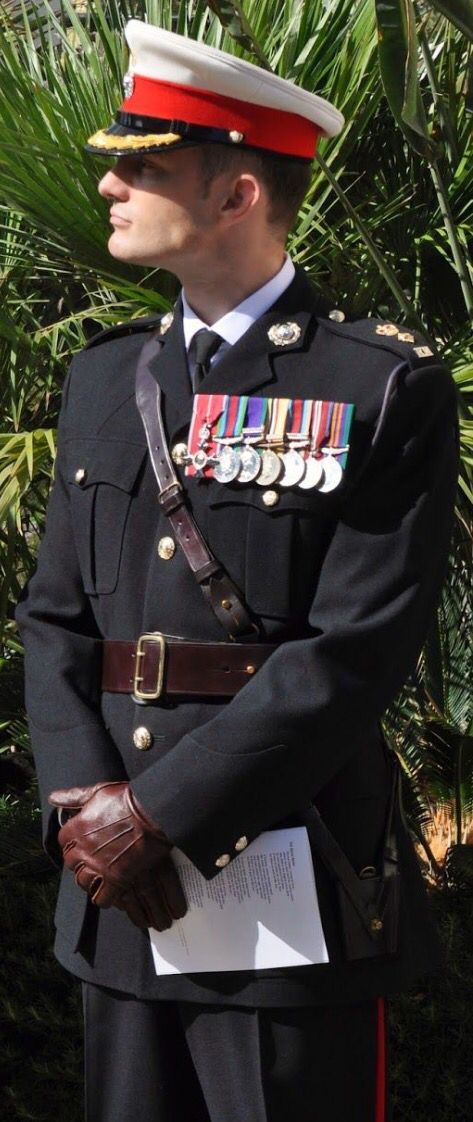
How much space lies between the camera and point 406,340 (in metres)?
1.96

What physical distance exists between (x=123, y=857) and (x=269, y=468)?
512mm

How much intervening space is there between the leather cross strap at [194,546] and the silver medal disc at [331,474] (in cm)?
17

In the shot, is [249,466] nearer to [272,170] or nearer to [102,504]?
[102,504]

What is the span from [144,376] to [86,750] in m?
0.52

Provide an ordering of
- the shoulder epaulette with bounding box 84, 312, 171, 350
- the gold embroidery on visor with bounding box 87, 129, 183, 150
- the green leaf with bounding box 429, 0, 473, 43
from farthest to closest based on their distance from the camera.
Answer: the shoulder epaulette with bounding box 84, 312, 171, 350 → the green leaf with bounding box 429, 0, 473, 43 → the gold embroidery on visor with bounding box 87, 129, 183, 150

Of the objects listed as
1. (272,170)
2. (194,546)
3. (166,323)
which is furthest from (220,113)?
(194,546)

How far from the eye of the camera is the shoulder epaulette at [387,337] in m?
1.92

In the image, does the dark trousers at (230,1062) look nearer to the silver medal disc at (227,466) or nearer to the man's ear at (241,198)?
the silver medal disc at (227,466)

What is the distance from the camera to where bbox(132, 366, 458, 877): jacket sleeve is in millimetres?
1784

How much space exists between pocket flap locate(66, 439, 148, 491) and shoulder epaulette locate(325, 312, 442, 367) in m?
0.31

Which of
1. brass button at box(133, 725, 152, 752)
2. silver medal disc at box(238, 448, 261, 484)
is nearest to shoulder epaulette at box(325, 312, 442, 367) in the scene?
silver medal disc at box(238, 448, 261, 484)

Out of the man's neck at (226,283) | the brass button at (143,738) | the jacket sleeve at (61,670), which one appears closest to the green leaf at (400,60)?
the man's neck at (226,283)

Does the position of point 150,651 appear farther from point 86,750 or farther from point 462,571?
point 462,571

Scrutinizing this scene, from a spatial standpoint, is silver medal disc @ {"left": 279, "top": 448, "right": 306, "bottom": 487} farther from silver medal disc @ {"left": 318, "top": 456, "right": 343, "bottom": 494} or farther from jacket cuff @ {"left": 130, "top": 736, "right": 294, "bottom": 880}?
jacket cuff @ {"left": 130, "top": 736, "right": 294, "bottom": 880}
